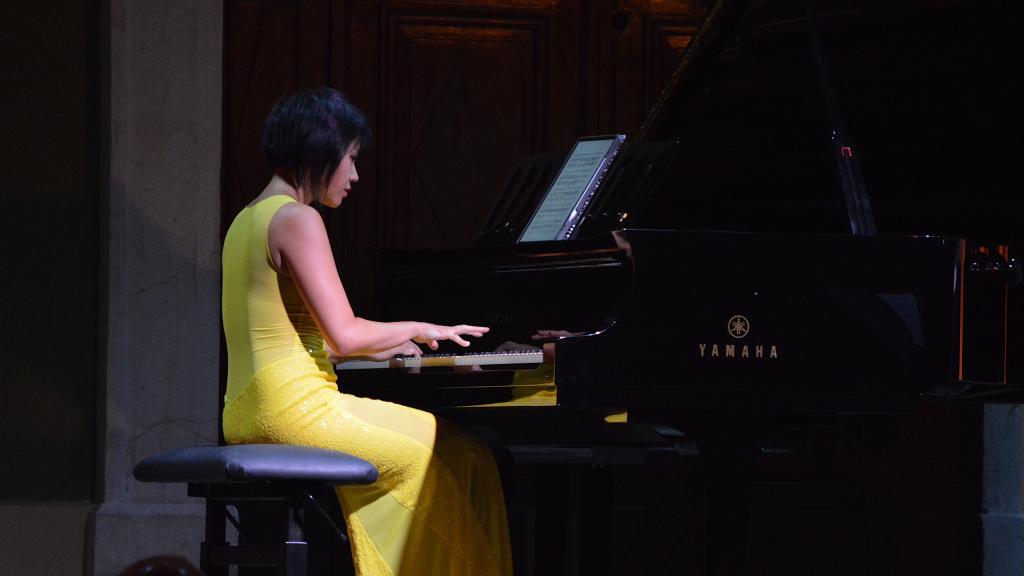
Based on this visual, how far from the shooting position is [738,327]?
8.68 feet

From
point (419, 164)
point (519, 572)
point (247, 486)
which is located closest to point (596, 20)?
point (419, 164)

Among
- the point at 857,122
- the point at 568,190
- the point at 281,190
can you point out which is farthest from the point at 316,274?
the point at 857,122

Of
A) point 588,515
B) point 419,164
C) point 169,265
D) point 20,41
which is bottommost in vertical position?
point 588,515

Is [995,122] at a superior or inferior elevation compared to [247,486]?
superior

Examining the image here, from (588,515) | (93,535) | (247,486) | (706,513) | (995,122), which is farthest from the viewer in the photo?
(93,535)

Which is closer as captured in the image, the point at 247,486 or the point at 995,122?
the point at 247,486

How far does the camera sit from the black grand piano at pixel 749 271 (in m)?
2.63

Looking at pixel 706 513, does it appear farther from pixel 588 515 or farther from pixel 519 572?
pixel 519 572

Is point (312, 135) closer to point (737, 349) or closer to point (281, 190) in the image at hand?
point (281, 190)

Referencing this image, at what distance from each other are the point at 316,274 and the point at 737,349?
0.81 m

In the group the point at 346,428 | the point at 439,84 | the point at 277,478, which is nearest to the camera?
the point at 277,478

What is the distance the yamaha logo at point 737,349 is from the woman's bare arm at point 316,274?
25.5 inches

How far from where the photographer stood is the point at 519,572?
4477 mm

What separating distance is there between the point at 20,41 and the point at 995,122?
2.93 meters
